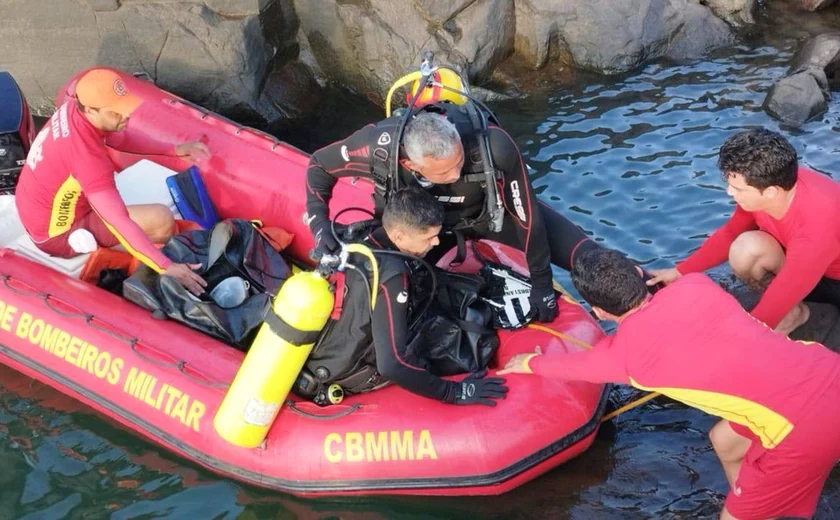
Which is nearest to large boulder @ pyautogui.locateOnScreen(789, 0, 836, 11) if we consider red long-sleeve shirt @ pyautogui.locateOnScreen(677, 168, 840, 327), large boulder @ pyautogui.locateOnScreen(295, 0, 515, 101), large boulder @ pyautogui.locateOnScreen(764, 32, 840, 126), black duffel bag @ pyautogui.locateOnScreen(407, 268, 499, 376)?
large boulder @ pyautogui.locateOnScreen(764, 32, 840, 126)

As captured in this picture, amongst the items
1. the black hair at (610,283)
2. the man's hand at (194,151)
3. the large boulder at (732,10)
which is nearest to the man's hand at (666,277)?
the black hair at (610,283)

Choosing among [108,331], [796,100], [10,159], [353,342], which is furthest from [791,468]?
[10,159]

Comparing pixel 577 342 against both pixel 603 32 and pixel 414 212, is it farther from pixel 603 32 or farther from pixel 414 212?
pixel 603 32

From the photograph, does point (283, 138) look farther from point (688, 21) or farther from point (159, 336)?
point (688, 21)

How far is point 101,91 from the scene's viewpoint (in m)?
4.07

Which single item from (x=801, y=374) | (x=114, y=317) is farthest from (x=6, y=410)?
(x=801, y=374)

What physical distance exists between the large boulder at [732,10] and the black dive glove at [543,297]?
4700 millimetres

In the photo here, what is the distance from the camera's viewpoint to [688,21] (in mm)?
7258

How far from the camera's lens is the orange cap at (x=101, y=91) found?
13.3 ft

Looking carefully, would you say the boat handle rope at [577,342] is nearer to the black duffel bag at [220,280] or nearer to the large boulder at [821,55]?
the black duffel bag at [220,280]

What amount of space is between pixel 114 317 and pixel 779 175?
316cm

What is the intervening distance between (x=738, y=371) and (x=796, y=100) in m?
4.12

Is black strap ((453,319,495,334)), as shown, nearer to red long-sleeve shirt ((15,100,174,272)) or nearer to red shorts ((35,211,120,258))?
red long-sleeve shirt ((15,100,174,272))

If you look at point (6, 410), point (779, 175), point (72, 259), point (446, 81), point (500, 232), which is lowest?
point (6, 410)
